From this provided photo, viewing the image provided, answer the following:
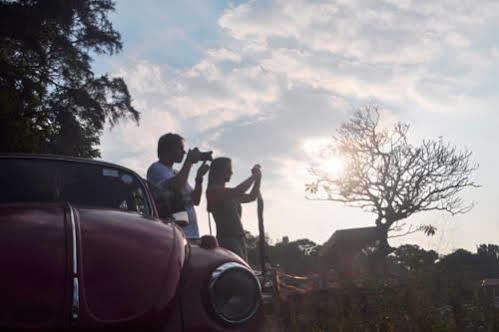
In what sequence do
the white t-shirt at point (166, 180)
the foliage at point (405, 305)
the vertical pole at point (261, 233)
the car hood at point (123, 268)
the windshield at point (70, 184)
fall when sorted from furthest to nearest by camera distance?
the vertical pole at point (261, 233) → the white t-shirt at point (166, 180) → the foliage at point (405, 305) → the windshield at point (70, 184) → the car hood at point (123, 268)

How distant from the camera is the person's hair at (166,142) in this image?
5344 mm

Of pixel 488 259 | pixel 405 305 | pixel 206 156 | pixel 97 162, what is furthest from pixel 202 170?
pixel 488 259

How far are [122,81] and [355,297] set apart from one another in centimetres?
2224

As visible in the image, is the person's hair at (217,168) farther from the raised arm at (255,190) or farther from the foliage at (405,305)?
the foliage at (405,305)

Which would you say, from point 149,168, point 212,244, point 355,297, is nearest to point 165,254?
point 212,244

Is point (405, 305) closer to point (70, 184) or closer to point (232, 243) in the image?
point (232, 243)

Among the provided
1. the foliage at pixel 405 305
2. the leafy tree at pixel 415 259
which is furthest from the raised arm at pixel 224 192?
the leafy tree at pixel 415 259

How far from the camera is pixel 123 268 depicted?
8.61ft

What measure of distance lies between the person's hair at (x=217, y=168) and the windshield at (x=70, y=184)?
1677mm

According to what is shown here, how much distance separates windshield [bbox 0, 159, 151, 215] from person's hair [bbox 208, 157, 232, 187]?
168 centimetres

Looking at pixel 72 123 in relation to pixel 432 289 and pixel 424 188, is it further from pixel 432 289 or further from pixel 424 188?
pixel 432 289

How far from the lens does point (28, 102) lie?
21562 millimetres

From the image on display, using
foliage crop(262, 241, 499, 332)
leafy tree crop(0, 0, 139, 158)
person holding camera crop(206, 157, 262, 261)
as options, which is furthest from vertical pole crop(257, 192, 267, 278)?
leafy tree crop(0, 0, 139, 158)

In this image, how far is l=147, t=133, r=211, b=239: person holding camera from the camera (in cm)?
495
